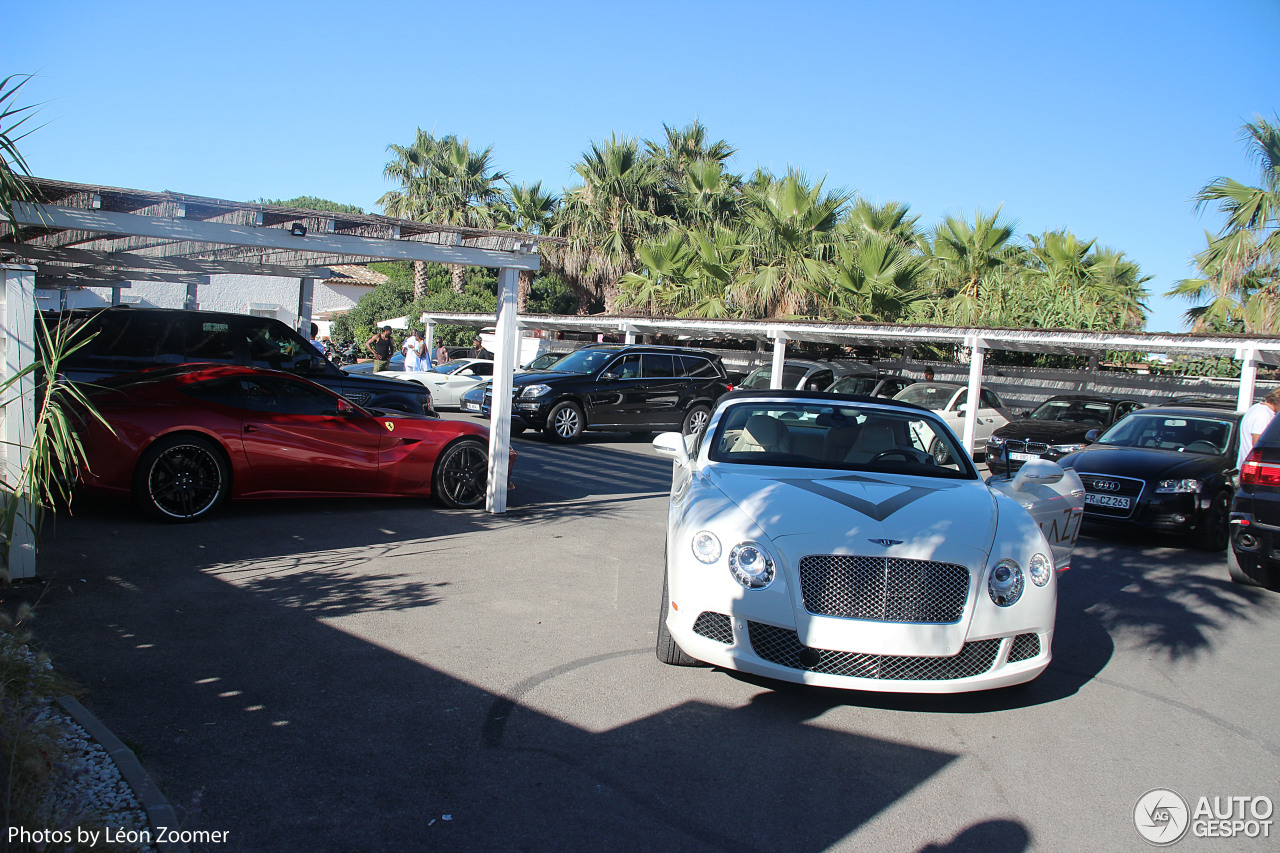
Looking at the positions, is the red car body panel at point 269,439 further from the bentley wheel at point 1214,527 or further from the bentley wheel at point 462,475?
the bentley wheel at point 1214,527

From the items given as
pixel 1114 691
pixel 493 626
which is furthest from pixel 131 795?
pixel 1114 691

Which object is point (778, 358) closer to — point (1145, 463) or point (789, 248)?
point (789, 248)

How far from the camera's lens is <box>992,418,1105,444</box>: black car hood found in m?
14.3

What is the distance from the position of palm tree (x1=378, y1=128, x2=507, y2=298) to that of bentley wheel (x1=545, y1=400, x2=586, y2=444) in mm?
20177

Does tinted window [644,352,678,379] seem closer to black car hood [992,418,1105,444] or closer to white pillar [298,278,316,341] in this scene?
black car hood [992,418,1105,444]

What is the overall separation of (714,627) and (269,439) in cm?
515

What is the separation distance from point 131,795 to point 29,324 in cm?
376

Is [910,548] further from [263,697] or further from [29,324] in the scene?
[29,324]

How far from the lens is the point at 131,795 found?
3111 mm

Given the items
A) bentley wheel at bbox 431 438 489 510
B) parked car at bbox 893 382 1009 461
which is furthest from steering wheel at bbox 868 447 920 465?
parked car at bbox 893 382 1009 461

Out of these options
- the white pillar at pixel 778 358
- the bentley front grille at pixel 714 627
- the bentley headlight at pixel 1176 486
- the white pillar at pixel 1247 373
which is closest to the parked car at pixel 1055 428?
the white pillar at pixel 1247 373

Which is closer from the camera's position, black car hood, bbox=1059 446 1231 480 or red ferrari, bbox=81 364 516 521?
red ferrari, bbox=81 364 516 521

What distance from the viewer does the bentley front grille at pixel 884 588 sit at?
4.14 meters

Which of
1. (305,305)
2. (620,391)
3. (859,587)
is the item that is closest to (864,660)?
(859,587)
